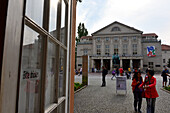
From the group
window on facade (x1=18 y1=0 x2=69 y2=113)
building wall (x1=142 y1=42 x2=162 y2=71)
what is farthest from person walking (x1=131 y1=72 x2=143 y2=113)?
building wall (x1=142 y1=42 x2=162 y2=71)

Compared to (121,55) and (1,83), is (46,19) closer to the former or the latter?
(1,83)

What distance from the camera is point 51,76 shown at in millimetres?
1646

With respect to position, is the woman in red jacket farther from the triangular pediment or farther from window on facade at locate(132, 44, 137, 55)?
the triangular pediment

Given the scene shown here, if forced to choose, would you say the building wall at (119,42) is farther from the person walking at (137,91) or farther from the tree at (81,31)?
the person walking at (137,91)

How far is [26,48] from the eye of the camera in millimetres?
1102

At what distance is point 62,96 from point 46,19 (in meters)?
1.24

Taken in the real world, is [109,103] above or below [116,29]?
below

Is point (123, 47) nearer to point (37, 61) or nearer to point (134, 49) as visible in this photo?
point (134, 49)

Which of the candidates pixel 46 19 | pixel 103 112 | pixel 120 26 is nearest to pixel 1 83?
pixel 46 19

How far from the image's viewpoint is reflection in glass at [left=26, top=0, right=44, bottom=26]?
1.06 meters

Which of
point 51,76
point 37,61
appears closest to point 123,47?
point 51,76

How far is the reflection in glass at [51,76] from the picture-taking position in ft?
4.96

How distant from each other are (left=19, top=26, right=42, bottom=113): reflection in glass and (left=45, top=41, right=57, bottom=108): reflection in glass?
20cm

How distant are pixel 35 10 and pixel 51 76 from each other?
823mm
